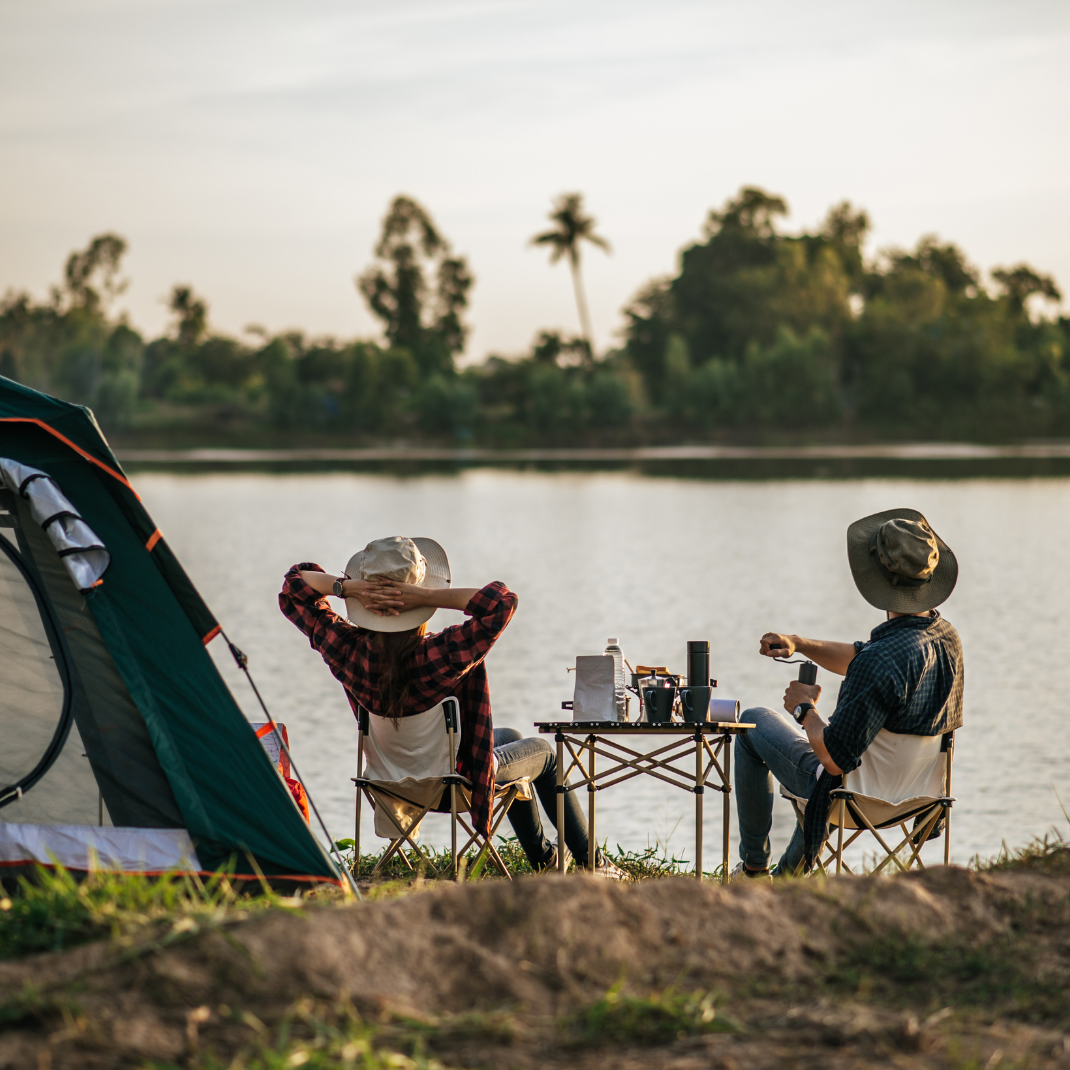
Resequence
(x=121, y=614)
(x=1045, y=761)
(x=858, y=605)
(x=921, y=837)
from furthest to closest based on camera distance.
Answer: (x=858, y=605)
(x=1045, y=761)
(x=921, y=837)
(x=121, y=614)

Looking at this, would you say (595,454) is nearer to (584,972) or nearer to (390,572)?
(390,572)

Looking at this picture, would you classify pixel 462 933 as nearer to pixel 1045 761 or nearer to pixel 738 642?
pixel 1045 761

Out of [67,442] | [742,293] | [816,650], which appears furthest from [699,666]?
[742,293]

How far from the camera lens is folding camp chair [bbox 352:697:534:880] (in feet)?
12.9

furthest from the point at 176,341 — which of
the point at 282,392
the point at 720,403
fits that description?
the point at 720,403

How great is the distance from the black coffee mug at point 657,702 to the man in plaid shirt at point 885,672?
33 centimetres

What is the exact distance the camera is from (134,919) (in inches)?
97.7

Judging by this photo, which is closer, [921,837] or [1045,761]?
[921,837]

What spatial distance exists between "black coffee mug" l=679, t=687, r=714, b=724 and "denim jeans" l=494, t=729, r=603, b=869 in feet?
1.51

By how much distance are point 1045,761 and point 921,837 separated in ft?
12.4

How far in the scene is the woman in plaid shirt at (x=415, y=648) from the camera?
384cm

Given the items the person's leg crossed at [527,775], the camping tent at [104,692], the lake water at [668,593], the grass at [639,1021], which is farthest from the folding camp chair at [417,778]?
the grass at [639,1021]

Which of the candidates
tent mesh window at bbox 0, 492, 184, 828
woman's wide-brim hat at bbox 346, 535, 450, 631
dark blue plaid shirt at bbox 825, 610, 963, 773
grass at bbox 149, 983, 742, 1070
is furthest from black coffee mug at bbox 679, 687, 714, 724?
grass at bbox 149, 983, 742, 1070

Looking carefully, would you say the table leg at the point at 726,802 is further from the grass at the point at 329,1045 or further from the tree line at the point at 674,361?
the tree line at the point at 674,361
